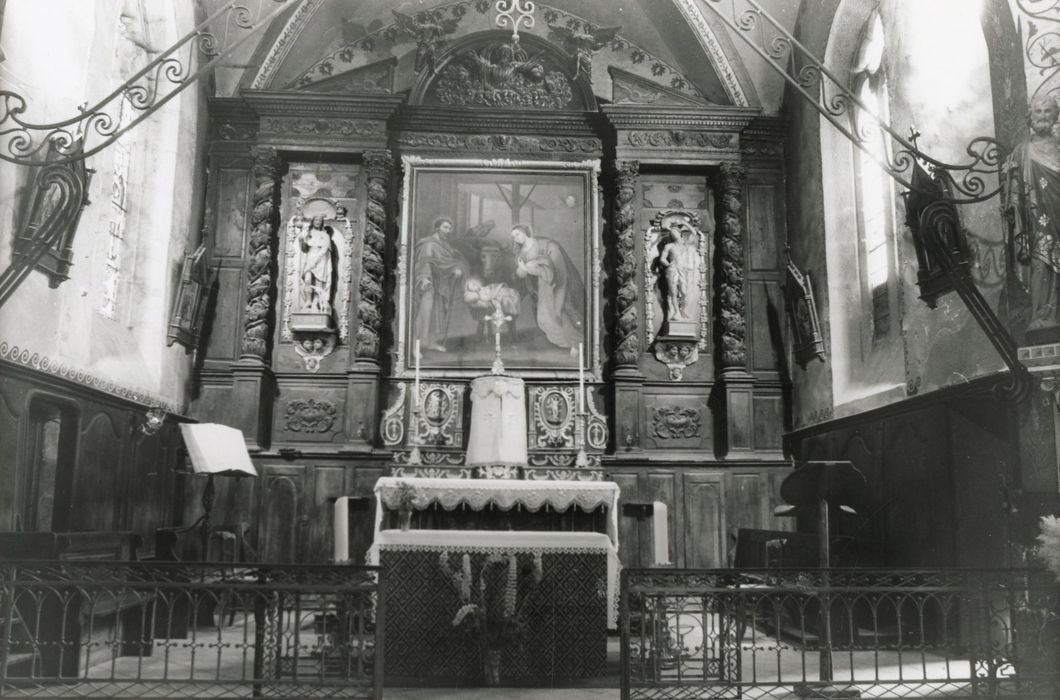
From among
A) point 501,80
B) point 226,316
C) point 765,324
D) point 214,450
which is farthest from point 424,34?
point 214,450

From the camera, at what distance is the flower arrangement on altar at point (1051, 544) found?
5.04m

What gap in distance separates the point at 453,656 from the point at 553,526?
1.93 metres

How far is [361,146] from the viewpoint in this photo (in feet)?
35.0

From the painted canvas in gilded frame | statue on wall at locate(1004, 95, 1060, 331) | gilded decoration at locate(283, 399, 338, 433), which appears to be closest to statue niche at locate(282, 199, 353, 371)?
gilded decoration at locate(283, 399, 338, 433)

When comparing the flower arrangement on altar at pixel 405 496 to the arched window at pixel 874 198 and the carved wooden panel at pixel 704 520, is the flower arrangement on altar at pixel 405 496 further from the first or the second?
the arched window at pixel 874 198

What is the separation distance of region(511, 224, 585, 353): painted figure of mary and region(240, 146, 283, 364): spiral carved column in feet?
8.21

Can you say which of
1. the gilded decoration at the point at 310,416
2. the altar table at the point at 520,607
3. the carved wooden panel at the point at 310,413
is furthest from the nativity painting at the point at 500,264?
the altar table at the point at 520,607

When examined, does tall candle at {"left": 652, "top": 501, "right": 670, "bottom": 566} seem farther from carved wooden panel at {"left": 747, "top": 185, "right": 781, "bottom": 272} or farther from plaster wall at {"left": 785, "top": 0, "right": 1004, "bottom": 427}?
carved wooden panel at {"left": 747, "top": 185, "right": 781, "bottom": 272}

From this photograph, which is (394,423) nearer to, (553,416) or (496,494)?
(553,416)

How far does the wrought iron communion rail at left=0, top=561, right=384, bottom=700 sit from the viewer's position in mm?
4844

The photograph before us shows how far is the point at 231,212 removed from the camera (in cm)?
1066

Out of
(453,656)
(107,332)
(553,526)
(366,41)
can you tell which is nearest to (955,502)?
(553,526)

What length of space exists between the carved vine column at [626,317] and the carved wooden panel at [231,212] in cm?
388

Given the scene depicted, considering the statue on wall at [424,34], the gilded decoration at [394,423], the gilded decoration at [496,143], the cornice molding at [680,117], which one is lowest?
the gilded decoration at [394,423]
